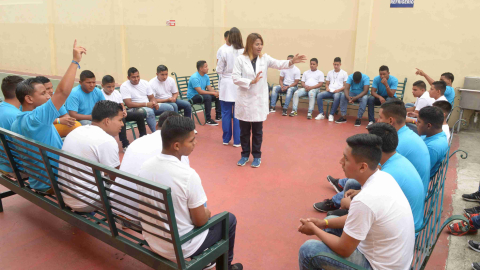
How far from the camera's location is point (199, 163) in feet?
16.4

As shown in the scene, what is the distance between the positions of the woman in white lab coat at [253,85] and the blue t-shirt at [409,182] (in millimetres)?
2413

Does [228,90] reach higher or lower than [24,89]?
lower

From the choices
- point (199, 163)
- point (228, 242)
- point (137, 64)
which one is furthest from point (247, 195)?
point (137, 64)

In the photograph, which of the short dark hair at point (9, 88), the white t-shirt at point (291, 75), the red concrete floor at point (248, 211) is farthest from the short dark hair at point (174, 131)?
the white t-shirt at point (291, 75)

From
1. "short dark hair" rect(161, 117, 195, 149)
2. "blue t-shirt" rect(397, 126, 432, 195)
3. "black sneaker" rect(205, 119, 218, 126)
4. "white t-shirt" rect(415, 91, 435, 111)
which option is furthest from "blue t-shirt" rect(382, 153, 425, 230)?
"black sneaker" rect(205, 119, 218, 126)

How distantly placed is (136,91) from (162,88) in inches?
26.5

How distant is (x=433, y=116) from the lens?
3.24 metres

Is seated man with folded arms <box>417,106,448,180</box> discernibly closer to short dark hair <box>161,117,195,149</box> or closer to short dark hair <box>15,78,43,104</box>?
short dark hair <box>161,117,195,149</box>

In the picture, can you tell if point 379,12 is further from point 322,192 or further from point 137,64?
point 137,64

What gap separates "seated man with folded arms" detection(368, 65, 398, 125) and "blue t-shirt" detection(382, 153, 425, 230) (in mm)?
5201

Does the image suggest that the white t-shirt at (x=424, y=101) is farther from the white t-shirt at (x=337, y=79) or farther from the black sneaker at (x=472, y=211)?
the white t-shirt at (x=337, y=79)

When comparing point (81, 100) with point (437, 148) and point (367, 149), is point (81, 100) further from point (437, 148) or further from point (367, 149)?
point (437, 148)

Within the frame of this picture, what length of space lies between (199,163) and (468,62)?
5878 mm

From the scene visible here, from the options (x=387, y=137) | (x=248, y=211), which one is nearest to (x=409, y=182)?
(x=387, y=137)
